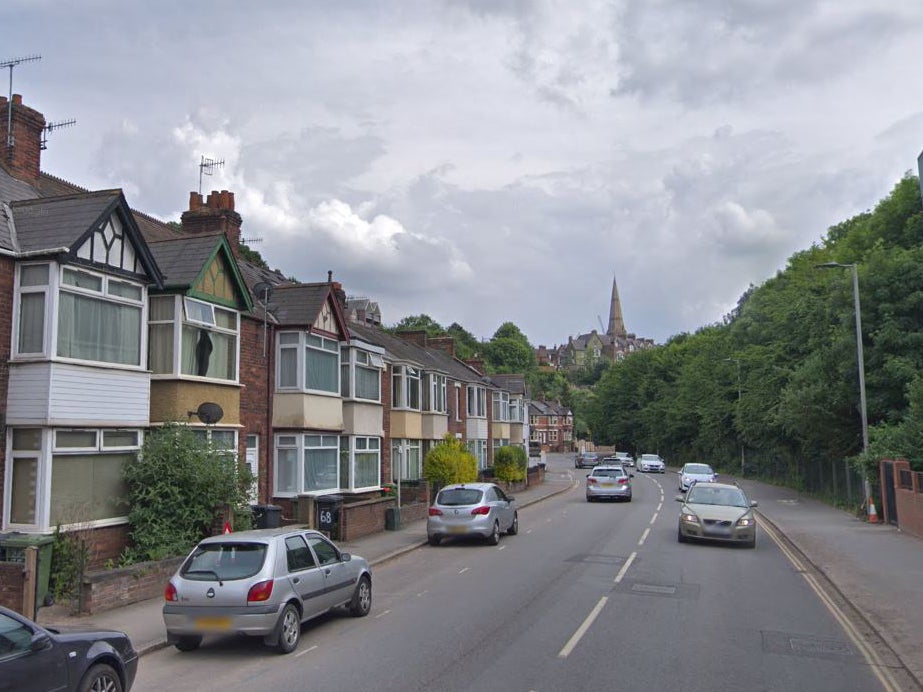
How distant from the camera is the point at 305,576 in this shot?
9953 mm

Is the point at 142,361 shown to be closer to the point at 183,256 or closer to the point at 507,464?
the point at 183,256

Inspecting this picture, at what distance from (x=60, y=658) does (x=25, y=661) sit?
0.38m

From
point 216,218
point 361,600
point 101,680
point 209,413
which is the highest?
point 216,218

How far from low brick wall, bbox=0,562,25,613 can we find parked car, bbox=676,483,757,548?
Result: 13.9 m

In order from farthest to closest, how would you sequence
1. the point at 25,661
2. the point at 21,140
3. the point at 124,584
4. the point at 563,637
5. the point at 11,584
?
the point at 21,140, the point at 124,584, the point at 11,584, the point at 563,637, the point at 25,661

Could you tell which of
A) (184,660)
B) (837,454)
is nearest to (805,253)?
(837,454)

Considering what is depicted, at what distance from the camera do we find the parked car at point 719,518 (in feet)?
61.0

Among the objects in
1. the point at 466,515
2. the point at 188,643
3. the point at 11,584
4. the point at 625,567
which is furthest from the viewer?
the point at 466,515

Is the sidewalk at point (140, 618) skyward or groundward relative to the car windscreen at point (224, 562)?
groundward

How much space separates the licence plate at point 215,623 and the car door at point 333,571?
1620 mm

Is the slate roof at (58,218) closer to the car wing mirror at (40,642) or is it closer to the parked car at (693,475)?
the car wing mirror at (40,642)

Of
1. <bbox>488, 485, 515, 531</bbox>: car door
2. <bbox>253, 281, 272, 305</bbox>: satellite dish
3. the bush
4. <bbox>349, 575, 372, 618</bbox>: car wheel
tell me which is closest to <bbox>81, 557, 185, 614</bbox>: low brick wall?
<bbox>349, 575, 372, 618</bbox>: car wheel

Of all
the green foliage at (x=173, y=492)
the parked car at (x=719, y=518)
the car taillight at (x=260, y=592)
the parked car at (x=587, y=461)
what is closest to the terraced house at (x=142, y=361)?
the green foliage at (x=173, y=492)

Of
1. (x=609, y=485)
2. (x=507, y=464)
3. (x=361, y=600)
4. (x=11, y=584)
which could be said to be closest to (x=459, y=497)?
(x=361, y=600)
